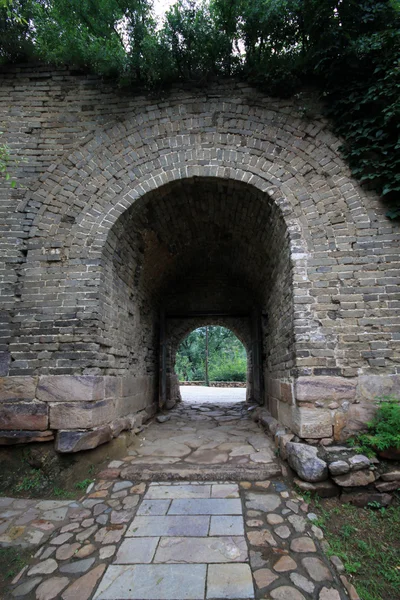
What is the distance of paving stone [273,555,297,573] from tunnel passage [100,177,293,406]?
211 centimetres

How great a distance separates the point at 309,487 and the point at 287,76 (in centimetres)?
523

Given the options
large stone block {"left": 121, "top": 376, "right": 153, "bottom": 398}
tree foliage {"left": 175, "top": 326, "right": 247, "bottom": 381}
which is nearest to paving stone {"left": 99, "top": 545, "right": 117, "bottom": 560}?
large stone block {"left": 121, "top": 376, "right": 153, "bottom": 398}

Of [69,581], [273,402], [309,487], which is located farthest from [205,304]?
[69,581]

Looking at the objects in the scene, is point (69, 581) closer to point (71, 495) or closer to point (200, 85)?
point (71, 495)

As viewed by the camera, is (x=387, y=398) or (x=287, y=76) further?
(x=287, y=76)

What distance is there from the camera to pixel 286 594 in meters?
2.08

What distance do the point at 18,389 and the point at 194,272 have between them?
4.85 meters

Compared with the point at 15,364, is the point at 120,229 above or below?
above

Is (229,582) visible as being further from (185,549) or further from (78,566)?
(78,566)

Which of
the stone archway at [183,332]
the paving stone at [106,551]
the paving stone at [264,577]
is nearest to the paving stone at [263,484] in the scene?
the paving stone at [264,577]

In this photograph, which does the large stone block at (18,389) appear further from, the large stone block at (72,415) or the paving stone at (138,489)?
the paving stone at (138,489)

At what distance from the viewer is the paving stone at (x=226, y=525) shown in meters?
2.72

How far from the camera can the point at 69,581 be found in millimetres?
2238

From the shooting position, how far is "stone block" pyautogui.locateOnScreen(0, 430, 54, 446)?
12.4ft
